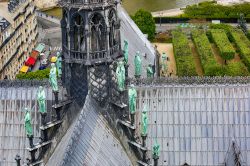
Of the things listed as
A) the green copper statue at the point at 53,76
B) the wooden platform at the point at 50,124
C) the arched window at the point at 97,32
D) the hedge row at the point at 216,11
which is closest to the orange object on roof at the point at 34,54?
the hedge row at the point at 216,11

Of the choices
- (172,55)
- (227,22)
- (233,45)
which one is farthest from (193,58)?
(227,22)

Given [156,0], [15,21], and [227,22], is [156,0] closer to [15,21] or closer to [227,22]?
[227,22]

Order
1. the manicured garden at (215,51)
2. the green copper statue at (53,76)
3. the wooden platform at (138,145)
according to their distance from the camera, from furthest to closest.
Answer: the manicured garden at (215,51), the green copper statue at (53,76), the wooden platform at (138,145)

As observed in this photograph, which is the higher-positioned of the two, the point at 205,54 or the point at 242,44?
the point at 242,44

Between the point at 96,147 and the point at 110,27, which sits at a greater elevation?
the point at 110,27

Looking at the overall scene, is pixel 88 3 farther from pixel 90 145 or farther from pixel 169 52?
pixel 169 52

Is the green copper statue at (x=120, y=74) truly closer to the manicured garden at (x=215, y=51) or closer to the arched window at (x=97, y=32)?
the arched window at (x=97, y=32)

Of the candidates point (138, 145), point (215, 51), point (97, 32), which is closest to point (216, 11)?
point (215, 51)
